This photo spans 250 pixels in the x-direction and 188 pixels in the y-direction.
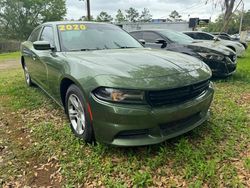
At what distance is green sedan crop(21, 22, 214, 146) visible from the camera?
7.84 ft

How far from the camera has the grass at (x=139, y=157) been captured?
7.88 feet

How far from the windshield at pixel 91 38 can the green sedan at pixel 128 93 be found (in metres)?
0.06

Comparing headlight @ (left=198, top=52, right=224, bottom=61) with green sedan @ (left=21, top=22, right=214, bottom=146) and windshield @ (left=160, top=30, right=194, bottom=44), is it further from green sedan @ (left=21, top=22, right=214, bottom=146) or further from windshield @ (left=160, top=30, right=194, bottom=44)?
green sedan @ (left=21, top=22, right=214, bottom=146)

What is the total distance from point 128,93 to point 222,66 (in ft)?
13.6

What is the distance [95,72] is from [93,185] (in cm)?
114

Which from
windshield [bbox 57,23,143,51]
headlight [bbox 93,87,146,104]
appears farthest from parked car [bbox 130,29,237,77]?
headlight [bbox 93,87,146,104]

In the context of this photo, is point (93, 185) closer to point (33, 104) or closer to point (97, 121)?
point (97, 121)

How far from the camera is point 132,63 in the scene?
111 inches

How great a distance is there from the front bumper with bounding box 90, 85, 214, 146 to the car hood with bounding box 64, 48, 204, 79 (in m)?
0.35

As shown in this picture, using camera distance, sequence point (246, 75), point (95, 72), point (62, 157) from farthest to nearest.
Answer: point (246, 75)
point (62, 157)
point (95, 72)

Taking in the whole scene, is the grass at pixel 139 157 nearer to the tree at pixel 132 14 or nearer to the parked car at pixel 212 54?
the parked car at pixel 212 54

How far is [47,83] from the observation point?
3939 millimetres

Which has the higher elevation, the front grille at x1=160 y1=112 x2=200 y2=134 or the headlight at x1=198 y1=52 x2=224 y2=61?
the headlight at x1=198 y1=52 x2=224 y2=61

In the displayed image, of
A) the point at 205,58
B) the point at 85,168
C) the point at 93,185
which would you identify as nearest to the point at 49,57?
the point at 85,168
